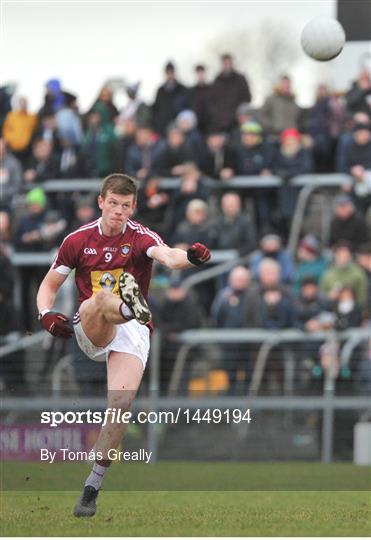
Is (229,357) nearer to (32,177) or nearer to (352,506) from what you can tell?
(32,177)

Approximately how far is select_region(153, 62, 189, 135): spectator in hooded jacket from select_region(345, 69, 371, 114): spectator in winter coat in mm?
2253

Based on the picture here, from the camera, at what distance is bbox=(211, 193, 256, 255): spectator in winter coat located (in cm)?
1767

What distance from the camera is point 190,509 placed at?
10312 mm

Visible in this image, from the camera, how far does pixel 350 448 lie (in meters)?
16.5

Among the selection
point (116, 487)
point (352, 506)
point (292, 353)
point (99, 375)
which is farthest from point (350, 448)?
point (352, 506)

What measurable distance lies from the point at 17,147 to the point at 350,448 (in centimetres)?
676

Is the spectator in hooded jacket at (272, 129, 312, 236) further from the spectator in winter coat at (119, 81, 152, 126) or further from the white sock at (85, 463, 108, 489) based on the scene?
the white sock at (85, 463, 108, 489)

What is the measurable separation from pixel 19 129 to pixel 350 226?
5310 millimetres

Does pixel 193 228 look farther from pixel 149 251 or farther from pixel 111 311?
pixel 111 311

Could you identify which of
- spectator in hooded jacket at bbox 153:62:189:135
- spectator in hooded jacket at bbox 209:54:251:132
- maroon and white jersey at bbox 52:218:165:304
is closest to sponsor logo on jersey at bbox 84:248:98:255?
maroon and white jersey at bbox 52:218:165:304

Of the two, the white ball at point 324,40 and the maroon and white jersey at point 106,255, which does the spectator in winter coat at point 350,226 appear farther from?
the maroon and white jersey at point 106,255

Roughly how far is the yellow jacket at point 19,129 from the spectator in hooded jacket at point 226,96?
2625mm

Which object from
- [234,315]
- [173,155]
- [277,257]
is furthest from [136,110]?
[234,315]

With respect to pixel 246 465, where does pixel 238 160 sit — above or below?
above
